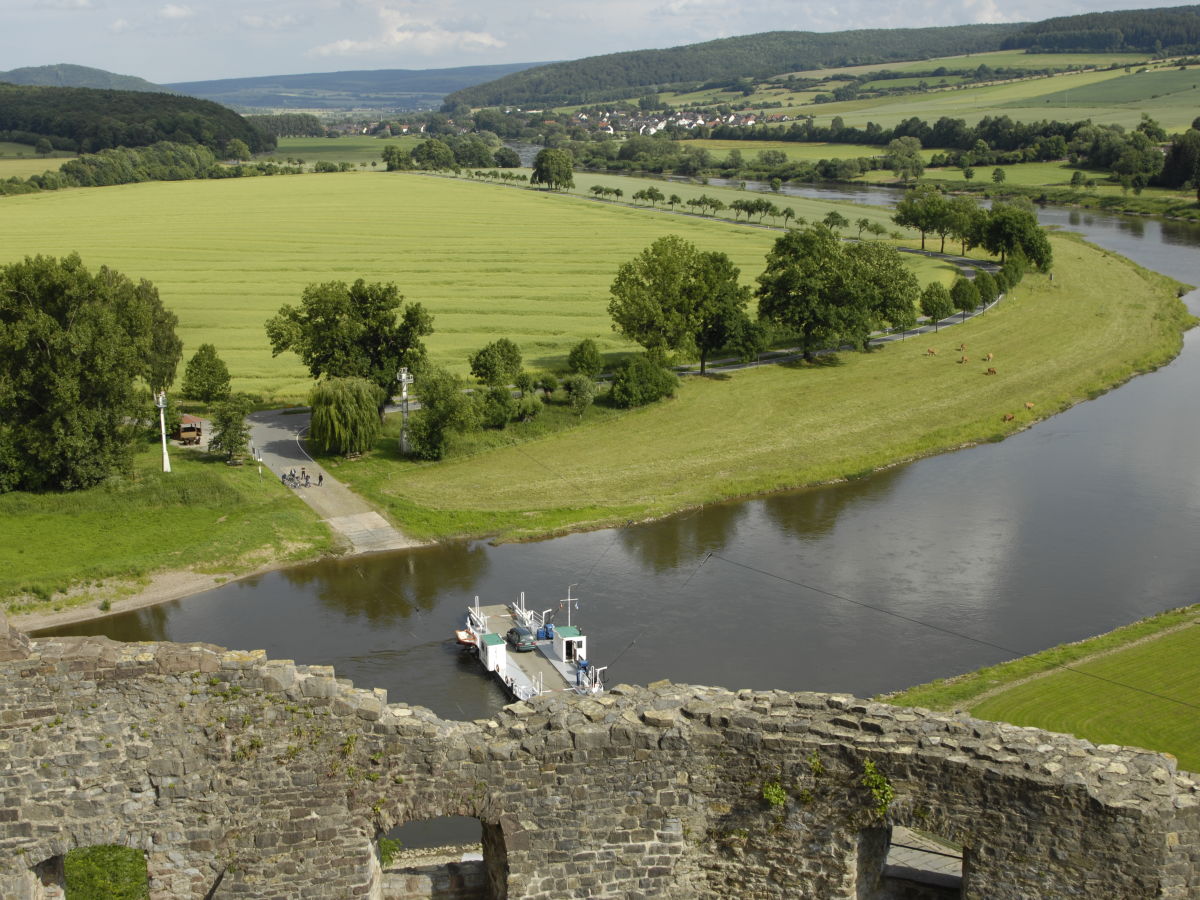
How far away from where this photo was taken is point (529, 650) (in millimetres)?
29234

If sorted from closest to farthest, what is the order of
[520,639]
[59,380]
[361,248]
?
[520,639] < [59,380] < [361,248]

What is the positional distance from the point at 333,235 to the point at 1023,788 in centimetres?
9597

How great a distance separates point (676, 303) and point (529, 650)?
31628 mm

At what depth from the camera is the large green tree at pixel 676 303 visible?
187ft

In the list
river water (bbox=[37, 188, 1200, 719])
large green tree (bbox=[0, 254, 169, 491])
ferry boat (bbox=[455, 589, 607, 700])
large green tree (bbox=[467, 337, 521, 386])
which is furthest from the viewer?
large green tree (bbox=[467, 337, 521, 386])

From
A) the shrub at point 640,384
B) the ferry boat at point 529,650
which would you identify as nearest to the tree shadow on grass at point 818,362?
the shrub at point 640,384

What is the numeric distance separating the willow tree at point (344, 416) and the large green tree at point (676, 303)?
16.4 meters

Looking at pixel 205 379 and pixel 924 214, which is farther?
pixel 924 214

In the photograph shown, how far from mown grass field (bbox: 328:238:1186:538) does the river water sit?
79.9 inches

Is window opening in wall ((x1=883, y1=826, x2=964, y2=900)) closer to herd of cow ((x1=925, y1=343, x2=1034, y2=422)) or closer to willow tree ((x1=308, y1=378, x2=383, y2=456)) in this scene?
willow tree ((x1=308, y1=378, x2=383, y2=456))

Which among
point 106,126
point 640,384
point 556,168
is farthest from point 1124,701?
point 106,126

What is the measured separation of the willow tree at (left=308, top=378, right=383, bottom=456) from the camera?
145 feet

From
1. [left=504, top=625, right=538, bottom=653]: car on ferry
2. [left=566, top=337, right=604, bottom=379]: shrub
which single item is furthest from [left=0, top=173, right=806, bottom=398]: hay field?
[left=504, top=625, right=538, bottom=653]: car on ferry

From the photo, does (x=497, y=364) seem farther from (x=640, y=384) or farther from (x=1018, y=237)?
(x=1018, y=237)
